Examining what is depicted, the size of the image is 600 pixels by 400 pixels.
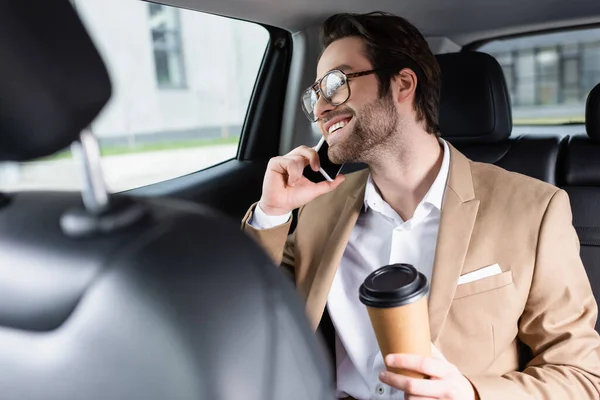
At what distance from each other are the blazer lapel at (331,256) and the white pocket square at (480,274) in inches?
12.0

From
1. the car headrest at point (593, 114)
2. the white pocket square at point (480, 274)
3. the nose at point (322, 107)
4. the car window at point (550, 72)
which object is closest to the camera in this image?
the white pocket square at point (480, 274)

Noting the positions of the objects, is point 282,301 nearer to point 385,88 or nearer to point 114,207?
point 114,207

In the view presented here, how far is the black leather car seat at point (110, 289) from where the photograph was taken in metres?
0.51

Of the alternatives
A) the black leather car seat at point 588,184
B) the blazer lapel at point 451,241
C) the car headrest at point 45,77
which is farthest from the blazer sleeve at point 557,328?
the car headrest at point 45,77

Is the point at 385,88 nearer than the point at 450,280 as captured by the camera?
No

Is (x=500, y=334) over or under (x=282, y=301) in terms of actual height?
under

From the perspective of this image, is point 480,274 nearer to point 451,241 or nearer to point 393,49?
point 451,241

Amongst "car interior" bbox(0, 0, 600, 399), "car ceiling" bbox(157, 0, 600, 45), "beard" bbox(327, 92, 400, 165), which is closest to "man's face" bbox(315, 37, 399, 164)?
"beard" bbox(327, 92, 400, 165)

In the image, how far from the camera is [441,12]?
2.26 meters

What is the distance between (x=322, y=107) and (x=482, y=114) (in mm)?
583

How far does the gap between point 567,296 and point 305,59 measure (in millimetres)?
1479

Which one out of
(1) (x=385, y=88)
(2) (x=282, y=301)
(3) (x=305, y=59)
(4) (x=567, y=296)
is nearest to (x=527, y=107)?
(3) (x=305, y=59)

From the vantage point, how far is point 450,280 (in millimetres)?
1262

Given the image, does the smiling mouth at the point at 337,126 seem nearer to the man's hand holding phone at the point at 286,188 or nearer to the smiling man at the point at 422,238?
the smiling man at the point at 422,238
